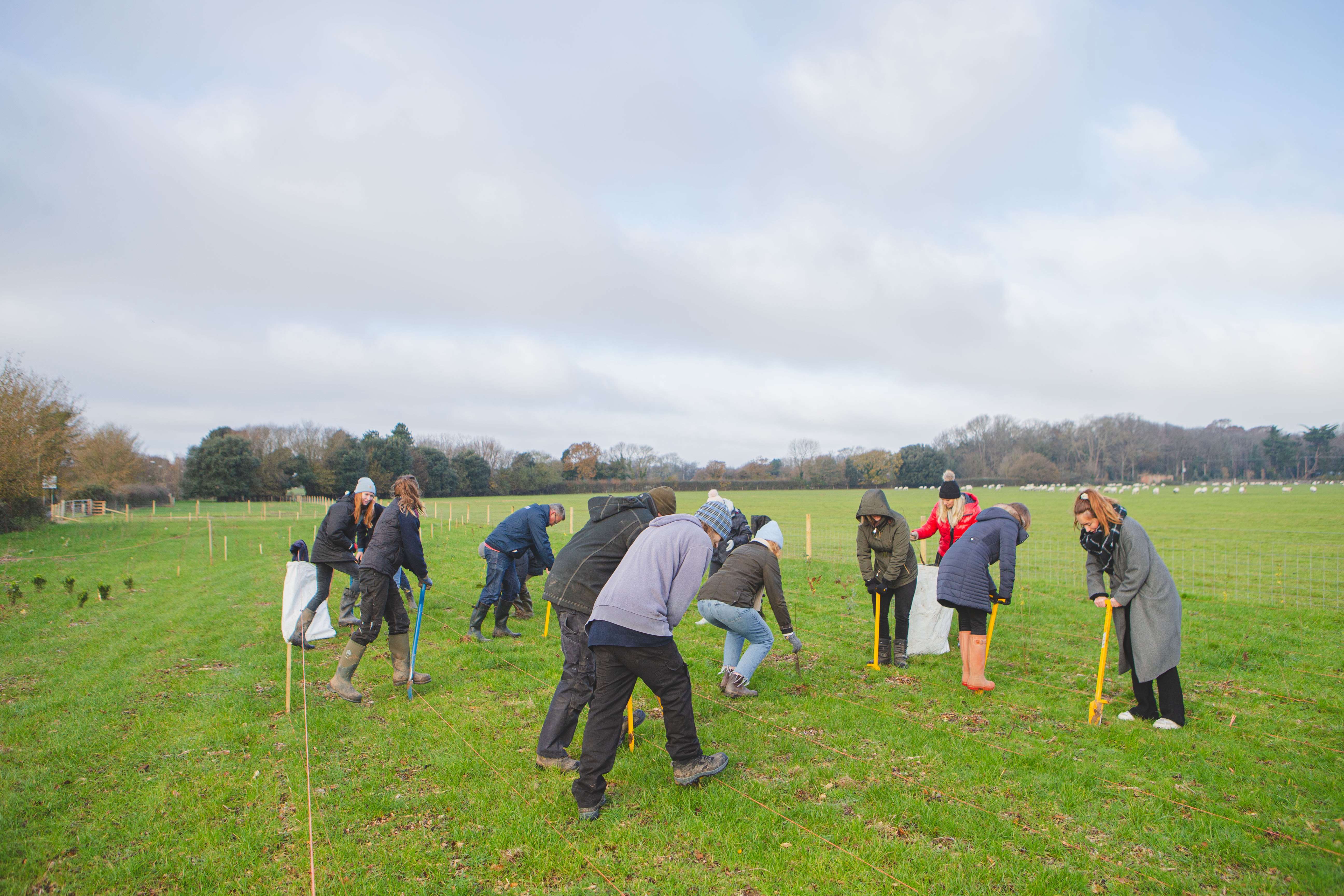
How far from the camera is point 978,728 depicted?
5691mm

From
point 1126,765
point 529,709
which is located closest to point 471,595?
point 529,709

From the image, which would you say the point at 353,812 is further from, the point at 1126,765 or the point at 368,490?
the point at 1126,765

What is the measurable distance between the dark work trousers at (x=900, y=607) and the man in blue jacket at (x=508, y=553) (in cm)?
419

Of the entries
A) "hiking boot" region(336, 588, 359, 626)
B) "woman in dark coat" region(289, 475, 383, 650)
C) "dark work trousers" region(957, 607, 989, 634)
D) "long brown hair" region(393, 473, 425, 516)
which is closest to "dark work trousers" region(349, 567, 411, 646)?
"long brown hair" region(393, 473, 425, 516)

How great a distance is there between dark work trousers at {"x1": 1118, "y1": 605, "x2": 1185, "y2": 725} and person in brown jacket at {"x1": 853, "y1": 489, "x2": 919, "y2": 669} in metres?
2.15

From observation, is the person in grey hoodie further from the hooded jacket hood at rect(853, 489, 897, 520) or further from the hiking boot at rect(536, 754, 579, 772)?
the hooded jacket hood at rect(853, 489, 897, 520)

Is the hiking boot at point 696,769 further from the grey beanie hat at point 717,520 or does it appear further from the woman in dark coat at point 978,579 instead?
the woman in dark coat at point 978,579

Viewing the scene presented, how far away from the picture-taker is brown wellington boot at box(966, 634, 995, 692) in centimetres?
660

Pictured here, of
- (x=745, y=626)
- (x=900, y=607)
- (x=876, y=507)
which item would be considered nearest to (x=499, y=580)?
(x=745, y=626)

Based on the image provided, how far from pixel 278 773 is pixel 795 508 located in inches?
1686

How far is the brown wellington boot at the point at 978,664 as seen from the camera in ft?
21.7

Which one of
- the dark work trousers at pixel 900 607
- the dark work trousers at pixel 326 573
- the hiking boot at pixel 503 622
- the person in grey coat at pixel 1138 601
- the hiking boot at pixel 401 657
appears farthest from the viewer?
the hiking boot at pixel 503 622

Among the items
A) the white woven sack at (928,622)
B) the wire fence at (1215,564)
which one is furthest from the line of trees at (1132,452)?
the white woven sack at (928,622)

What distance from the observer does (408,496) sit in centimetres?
677
